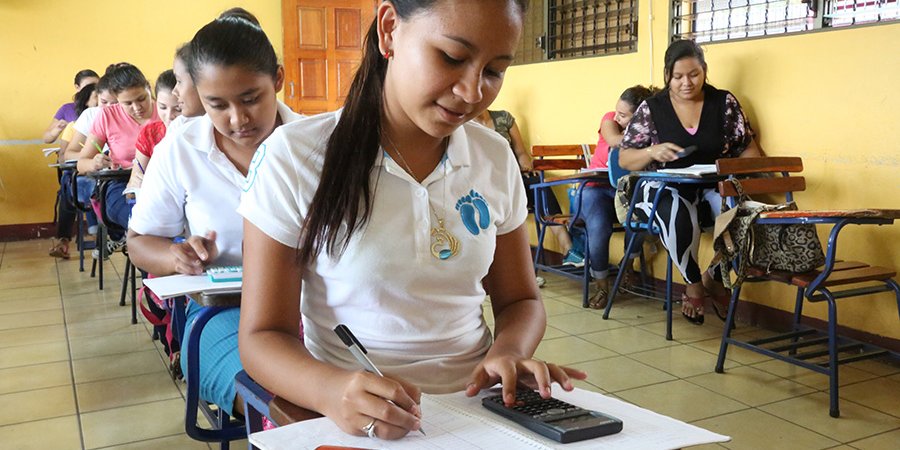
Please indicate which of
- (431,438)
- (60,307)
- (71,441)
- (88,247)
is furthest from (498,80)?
(88,247)

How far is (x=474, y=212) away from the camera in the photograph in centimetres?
117

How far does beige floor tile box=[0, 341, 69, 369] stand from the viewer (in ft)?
11.3

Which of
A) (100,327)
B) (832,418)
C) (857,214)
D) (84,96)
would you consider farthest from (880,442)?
(84,96)

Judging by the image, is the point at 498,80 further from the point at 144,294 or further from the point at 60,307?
the point at 60,307

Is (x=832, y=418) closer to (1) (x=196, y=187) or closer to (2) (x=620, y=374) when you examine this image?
(2) (x=620, y=374)

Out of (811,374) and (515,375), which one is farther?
(811,374)

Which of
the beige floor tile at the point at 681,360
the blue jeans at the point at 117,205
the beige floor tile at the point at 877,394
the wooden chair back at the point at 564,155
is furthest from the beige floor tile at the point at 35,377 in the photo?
the beige floor tile at the point at 877,394

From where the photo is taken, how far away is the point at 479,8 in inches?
38.6

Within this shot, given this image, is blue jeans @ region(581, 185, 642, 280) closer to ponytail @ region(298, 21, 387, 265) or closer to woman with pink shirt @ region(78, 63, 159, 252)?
woman with pink shirt @ region(78, 63, 159, 252)

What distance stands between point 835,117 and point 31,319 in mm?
4097

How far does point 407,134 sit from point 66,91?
22.9 ft

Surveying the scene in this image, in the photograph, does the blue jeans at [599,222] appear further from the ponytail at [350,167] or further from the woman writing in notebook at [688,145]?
the ponytail at [350,167]

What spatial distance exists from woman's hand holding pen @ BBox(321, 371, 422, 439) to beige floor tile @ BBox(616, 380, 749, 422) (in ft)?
6.65

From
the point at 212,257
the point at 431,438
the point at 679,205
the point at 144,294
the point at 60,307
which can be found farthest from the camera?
the point at 60,307
